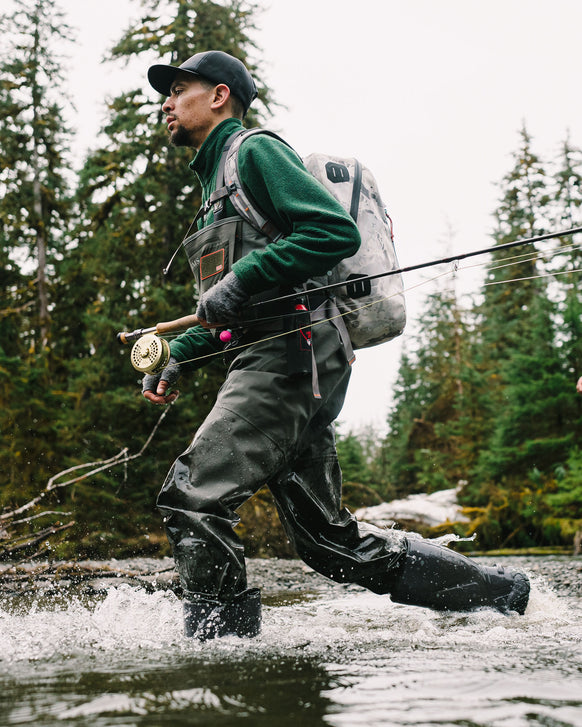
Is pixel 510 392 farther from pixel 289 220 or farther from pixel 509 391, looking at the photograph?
pixel 289 220

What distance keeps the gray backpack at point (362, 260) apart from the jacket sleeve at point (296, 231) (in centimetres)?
25

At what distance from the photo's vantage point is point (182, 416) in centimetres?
1491

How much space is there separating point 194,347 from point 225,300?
87 centimetres

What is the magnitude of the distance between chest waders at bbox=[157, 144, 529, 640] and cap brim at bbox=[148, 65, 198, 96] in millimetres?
976

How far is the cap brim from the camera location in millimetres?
3908

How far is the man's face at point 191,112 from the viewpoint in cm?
392

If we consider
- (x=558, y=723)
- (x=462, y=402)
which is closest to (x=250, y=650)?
(x=558, y=723)

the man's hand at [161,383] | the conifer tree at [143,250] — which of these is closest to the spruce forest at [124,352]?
the conifer tree at [143,250]

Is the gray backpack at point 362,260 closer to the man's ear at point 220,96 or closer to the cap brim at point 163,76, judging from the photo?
the man's ear at point 220,96

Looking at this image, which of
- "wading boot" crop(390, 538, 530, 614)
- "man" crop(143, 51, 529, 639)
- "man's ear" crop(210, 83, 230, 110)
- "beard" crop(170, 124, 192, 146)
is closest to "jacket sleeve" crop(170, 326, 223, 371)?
"man" crop(143, 51, 529, 639)

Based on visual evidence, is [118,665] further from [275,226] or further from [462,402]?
[462,402]

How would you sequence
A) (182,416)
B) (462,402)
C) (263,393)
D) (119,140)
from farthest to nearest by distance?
(462,402) < (119,140) < (182,416) < (263,393)

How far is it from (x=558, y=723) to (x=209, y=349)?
281 centimetres

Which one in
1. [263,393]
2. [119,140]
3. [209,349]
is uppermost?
[119,140]
